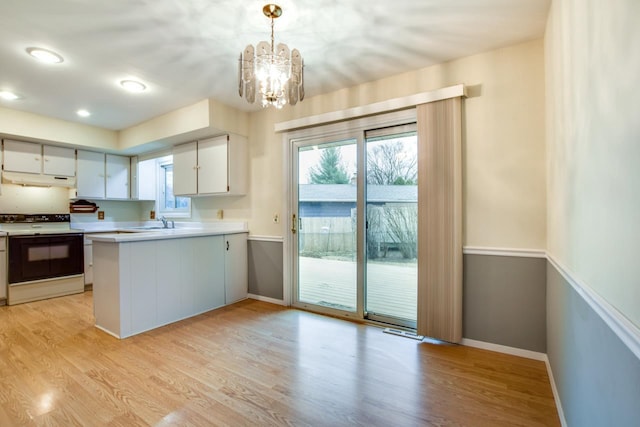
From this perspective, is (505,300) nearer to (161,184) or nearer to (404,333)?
(404,333)

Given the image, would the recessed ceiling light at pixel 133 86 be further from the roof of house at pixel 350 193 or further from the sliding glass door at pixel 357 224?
the roof of house at pixel 350 193

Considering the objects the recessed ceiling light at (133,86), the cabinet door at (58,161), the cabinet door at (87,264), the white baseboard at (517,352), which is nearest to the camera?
the white baseboard at (517,352)

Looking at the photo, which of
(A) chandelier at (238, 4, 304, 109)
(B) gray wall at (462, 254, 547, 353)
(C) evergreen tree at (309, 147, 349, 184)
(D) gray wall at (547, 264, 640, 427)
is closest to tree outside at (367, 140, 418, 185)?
(C) evergreen tree at (309, 147, 349, 184)

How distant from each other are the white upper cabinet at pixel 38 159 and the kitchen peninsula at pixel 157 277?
2.19 metres

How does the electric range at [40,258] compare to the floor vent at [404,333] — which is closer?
the floor vent at [404,333]

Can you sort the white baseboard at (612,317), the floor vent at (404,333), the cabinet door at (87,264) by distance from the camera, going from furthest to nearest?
the cabinet door at (87,264) < the floor vent at (404,333) < the white baseboard at (612,317)

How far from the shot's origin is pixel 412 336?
2.66 m

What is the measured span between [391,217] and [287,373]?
1.68m

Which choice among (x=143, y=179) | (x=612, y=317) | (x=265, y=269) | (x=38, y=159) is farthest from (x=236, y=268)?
(x=612, y=317)

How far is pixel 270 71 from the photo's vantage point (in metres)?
1.94

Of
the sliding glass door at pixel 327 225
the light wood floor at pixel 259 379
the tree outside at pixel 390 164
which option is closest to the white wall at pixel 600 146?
the light wood floor at pixel 259 379

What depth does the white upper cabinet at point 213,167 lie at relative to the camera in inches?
147

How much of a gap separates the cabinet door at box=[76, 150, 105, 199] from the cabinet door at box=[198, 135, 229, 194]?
2.03 meters

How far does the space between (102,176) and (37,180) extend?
31.5 inches
